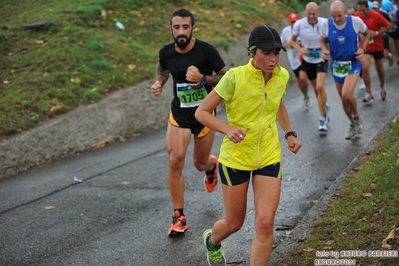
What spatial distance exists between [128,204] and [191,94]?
1.78 m

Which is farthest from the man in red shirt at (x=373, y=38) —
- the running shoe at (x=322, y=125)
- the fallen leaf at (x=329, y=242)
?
the fallen leaf at (x=329, y=242)

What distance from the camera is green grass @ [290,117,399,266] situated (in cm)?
503

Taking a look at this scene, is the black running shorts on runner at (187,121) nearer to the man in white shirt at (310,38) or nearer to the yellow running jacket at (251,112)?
the yellow running jacket at (251,112)

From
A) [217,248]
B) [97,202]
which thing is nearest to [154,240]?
[217,248]

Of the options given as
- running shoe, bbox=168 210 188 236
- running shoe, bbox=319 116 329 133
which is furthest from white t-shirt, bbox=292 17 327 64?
running shoe, bbox=168 210 188 236

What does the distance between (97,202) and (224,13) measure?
11177 millimetres

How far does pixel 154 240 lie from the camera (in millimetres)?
6426

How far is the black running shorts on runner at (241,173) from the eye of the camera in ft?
16.0

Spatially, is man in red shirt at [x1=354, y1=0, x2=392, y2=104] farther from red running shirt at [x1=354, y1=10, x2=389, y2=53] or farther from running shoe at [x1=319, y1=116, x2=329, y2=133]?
running shoe at [x1=319, y1=116, x2=329, y2=133]

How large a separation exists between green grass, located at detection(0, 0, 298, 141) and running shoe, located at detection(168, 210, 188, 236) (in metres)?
4.69

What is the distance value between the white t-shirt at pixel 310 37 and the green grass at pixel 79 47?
334cm

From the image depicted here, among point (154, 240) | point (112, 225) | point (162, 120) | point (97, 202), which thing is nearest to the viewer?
point (154, 240)

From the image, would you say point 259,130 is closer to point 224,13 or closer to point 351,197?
point 351,197

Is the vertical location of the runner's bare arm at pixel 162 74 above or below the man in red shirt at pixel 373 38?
above
